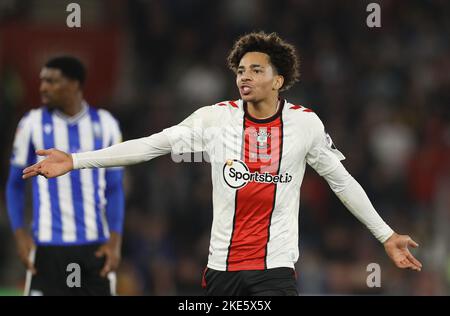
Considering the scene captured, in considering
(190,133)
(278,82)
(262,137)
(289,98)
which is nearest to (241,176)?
(262,137)

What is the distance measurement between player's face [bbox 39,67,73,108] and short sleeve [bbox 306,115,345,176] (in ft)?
6.45

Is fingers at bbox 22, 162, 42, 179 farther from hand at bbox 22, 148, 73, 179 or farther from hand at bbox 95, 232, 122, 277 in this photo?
hand at bbox 95, 232, 122, 277

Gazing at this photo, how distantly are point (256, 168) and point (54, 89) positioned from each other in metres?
1.89

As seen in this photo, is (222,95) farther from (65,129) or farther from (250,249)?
(250,249)

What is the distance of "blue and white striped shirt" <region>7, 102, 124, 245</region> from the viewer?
21.0 ft

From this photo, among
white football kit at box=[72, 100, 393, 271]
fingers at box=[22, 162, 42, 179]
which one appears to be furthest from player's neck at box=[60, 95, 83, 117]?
fingers at box=[22, 162, 42, 179]

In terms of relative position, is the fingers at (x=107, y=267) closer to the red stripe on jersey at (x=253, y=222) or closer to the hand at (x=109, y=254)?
the hand at (x=109, y=254)

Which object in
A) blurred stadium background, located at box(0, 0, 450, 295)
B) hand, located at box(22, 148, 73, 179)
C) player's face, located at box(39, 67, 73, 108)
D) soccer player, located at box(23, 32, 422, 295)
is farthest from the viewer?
blurred stadium background, located at box(0, 0, 450, 295)

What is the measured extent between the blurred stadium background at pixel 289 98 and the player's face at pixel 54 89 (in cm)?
315

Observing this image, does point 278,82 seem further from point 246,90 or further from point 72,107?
point 72,107

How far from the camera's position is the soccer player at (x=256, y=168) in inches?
205
